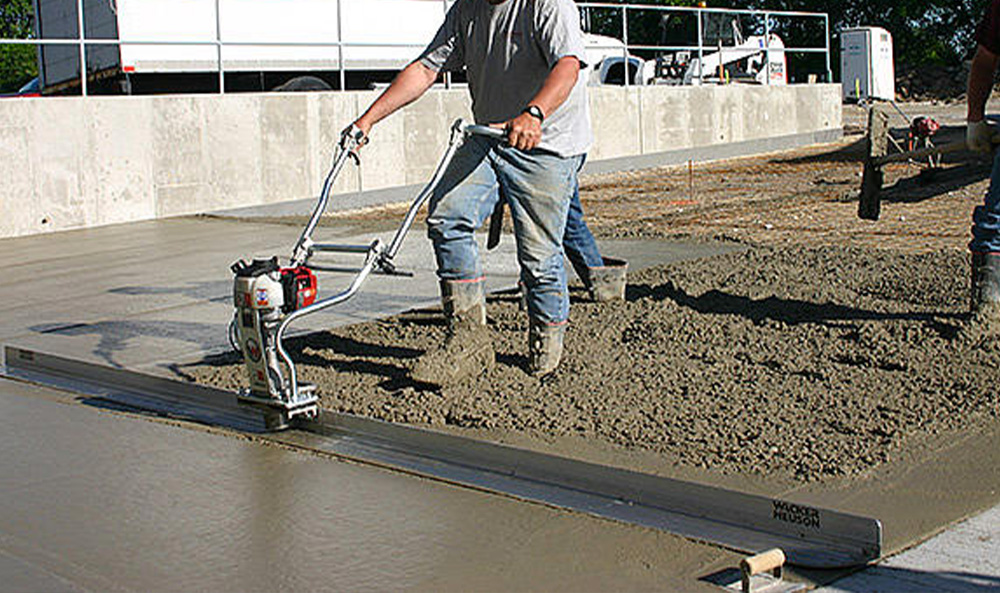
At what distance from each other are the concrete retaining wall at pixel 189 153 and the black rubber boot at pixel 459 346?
29.0 feet

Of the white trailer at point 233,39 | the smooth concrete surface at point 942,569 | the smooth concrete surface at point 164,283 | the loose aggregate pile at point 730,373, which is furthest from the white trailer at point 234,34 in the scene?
the smooth concrete surface at point 942,569

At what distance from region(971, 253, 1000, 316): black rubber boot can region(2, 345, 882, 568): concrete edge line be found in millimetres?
2757

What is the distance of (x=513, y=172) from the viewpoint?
5574mm

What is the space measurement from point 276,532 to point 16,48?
34.9 metres

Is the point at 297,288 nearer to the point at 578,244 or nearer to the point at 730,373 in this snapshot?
the point at 730,373

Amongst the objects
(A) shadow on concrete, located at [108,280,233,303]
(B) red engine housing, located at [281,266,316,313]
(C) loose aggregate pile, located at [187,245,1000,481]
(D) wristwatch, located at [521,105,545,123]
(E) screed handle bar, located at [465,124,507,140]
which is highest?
(D) wristwatch, located at [521,105,545,123]

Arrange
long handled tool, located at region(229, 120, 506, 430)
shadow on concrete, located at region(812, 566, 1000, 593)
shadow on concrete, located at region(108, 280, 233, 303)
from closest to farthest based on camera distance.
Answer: shadow on concrete, located at region(812, 566, 1000, 593)
long handled tool, located at region(229, 120, 506, 430)
shadow on concrete, located at region(108, 280, 233, 303)

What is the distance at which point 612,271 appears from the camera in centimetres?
720

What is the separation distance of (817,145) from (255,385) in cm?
2119

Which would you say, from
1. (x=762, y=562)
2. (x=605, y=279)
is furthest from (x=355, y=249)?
(x=762, y=562)

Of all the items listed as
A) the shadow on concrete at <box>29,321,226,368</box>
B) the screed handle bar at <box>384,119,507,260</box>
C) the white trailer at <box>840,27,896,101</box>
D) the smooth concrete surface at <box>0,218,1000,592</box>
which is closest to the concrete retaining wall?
the shadow on concrete at <box>29,321,226,368</box>

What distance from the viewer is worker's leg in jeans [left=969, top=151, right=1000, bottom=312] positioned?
234 inches

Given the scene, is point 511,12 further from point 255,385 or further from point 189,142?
point 189,142

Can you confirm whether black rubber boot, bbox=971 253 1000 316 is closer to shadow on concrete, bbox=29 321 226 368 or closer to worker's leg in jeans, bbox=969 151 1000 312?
worker's leg in jeans, bbox=969 151 1000 312
